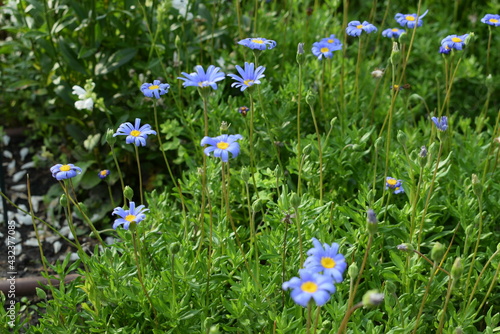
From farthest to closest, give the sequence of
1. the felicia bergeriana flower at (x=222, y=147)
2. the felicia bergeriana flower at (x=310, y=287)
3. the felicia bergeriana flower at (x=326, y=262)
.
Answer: the felicia bergeriana flower at (x=222, y=147) → the felicia bergeriana flower at (x=326, y=262) → the felicia bergeriana flower at (x=310, y=287)

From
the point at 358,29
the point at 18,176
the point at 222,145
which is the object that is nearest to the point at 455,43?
the point at 358,29

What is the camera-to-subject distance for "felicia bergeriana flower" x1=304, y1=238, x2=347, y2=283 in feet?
3.76

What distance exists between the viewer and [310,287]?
109 centimetres

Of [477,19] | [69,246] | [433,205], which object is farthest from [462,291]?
[477,19]

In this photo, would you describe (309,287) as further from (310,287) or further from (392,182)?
(392,182)

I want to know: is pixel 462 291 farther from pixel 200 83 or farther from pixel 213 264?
pixel 200 83

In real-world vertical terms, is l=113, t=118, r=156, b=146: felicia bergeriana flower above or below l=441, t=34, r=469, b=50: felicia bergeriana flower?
below

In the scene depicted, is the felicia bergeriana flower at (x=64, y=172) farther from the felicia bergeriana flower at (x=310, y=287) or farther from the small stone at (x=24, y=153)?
the small stone at (x=24, y=153)

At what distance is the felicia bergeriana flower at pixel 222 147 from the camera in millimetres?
1358

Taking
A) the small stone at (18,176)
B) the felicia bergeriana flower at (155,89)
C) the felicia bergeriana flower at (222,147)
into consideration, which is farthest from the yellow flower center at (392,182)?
the small stone at (18,176)

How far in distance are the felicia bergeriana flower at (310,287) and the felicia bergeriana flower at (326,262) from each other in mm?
35

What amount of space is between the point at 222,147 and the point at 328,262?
1.30 ft

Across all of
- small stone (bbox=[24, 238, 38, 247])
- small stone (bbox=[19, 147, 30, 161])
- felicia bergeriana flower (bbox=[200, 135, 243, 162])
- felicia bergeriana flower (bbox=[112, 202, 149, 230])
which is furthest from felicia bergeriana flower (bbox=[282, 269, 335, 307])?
small stone (bbox=[19, 147, 30, 161])

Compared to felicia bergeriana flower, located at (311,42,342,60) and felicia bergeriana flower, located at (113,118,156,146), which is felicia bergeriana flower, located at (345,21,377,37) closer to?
felicia bergeriana flower, located at (311,42,342,60)
